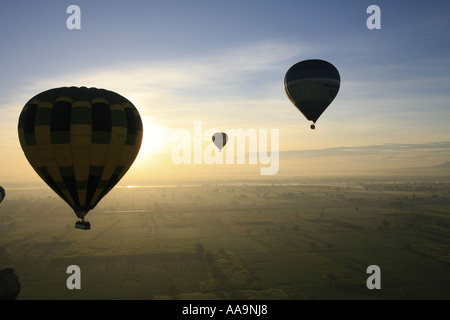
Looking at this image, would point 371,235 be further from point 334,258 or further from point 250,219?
point 250,219

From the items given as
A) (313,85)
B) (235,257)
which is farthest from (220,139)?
(313,85)

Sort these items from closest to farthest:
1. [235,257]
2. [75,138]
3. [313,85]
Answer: [75,138] < [313,85] < [235,257]

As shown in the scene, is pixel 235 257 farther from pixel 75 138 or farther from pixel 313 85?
pixel 75 138

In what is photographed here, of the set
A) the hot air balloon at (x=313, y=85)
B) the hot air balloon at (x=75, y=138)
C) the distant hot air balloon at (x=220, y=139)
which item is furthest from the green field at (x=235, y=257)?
the hot air balloon at (x=75, y=138)

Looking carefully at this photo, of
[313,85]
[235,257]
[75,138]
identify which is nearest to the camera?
[75,138]

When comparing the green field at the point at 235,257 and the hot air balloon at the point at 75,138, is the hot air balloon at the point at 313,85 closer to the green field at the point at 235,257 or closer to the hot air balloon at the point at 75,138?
the hot air balloon at the point at 75,138

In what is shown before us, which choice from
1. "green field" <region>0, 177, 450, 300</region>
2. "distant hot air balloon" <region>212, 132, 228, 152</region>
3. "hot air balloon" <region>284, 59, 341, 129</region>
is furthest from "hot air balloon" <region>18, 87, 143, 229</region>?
"distant hot air balloon" <region>212, 132, 228, 152</region>
